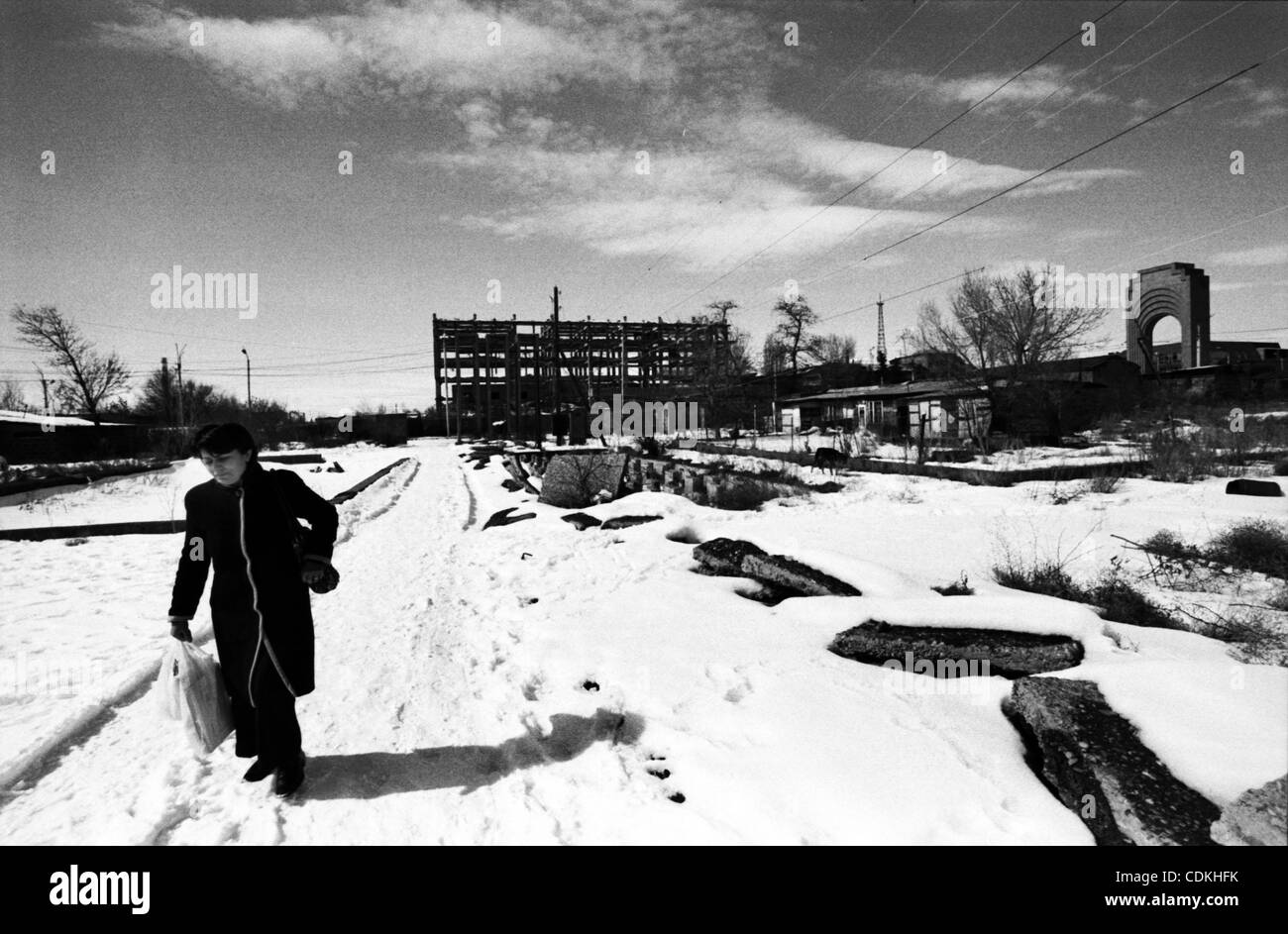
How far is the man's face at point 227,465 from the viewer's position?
290 cm

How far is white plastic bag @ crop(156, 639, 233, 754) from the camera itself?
3000 millimetres

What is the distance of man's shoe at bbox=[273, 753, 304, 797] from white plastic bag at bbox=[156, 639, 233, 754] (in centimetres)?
39

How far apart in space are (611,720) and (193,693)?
2.08 metres

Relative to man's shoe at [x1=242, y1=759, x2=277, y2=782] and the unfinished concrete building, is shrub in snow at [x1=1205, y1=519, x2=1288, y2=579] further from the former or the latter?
the unfinished concrete building

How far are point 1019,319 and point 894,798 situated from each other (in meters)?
31.5

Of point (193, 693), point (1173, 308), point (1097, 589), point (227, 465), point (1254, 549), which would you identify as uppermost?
point (1173, 308)

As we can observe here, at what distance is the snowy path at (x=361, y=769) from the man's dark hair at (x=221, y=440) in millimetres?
1569

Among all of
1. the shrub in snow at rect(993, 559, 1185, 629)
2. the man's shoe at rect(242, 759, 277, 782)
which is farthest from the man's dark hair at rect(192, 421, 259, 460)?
the shrub in snow at rect(993, 559, 1185, 629)

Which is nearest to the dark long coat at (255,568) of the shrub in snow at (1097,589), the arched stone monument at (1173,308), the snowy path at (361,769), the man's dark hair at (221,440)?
the man's dark hair at (221,440)

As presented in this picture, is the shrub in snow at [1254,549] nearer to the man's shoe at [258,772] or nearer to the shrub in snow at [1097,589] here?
the shrub in snow at [1097,589]

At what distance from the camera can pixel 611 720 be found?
375 cm

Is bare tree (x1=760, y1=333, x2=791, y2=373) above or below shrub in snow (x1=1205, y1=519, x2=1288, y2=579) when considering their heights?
above

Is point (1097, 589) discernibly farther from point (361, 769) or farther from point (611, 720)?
point (361, 769)

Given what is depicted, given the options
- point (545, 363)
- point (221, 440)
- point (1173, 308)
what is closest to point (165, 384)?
point (545, 363)
